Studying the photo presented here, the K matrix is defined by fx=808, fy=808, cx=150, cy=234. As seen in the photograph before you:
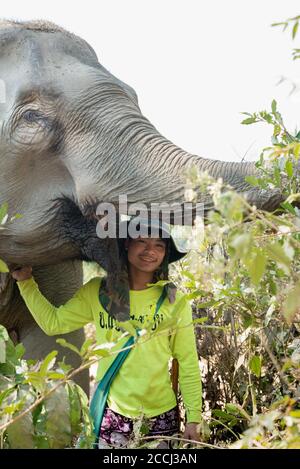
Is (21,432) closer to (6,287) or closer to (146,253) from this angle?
(146,253)

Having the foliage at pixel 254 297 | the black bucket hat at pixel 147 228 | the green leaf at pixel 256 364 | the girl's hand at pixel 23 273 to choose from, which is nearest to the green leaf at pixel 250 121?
the foliage at pixel 254 297

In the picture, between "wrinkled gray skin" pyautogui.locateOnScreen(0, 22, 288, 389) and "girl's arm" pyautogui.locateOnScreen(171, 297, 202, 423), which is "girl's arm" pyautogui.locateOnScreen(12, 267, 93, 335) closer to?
"wrinkled gray skin" pyautogui.locateOnScreen(0, 22, 288, 389)

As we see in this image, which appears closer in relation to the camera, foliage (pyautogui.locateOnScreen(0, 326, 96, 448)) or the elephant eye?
foliage (pyautogui.locateOnScreen(0, 326, 96, 448))

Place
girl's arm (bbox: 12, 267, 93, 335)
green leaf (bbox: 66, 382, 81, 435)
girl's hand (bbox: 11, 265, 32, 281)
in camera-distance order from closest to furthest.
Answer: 1. green leaf (bbox: 66, 382, 81, 435)
2. girl's arm (bbox: 12, 267, 93, 335)
3. girl's hand (bbox: 11, 265, 32, 281)

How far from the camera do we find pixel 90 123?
3.60 m

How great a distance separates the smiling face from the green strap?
14cm

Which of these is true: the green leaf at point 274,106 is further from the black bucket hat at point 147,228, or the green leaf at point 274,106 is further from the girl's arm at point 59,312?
the girl's arm at point 59,312

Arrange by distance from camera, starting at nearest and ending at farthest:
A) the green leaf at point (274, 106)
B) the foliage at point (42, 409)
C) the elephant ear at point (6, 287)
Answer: the foliage at point (42, 409)
the green leaf at point (274, 106)
the elephant ear at point (6, 287)

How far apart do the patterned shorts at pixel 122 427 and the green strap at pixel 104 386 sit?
0.04 metres

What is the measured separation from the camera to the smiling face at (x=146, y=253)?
12.2ft

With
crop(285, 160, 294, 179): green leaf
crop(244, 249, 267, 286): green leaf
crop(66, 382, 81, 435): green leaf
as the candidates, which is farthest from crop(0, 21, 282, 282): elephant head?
crop(244, 249, 267, 286): green leaf

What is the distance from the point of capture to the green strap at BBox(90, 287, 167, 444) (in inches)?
145
